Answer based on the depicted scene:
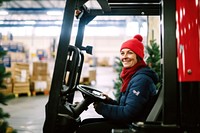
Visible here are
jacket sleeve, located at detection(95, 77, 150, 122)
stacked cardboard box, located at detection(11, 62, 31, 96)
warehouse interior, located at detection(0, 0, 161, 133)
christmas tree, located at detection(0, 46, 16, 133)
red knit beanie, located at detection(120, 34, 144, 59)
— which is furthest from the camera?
stacked cardboard box, located at detection(11, 62, 31, 96)

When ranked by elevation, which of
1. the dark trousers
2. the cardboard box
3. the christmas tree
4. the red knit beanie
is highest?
the cardboard box

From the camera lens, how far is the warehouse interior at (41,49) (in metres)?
7.07

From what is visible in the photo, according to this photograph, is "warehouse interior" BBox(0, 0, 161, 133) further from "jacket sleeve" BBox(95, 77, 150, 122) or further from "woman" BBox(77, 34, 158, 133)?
"jacket sleeve" BBox(95, 77, 150, 122)

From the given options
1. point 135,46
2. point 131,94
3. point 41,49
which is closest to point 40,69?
point 41,49

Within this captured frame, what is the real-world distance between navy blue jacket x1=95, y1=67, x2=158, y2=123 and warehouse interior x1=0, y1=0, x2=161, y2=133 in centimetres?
83

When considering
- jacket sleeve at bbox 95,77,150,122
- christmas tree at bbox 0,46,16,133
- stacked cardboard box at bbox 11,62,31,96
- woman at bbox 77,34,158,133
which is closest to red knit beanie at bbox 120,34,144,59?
woman at bbox 77,34,158,133

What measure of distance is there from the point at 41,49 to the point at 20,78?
9.66 metres

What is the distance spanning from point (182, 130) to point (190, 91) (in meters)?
0.27

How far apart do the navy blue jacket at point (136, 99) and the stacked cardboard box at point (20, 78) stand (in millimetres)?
9551

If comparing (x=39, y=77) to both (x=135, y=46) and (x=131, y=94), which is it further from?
(x=131, y=94)

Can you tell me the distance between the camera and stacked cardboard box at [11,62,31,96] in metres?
11.3

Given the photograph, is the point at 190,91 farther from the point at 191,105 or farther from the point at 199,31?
the point at 199,31

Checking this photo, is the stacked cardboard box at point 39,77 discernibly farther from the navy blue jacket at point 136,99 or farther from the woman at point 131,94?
the navy blue jacket at point 136,99

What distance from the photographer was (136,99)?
7.44ft
